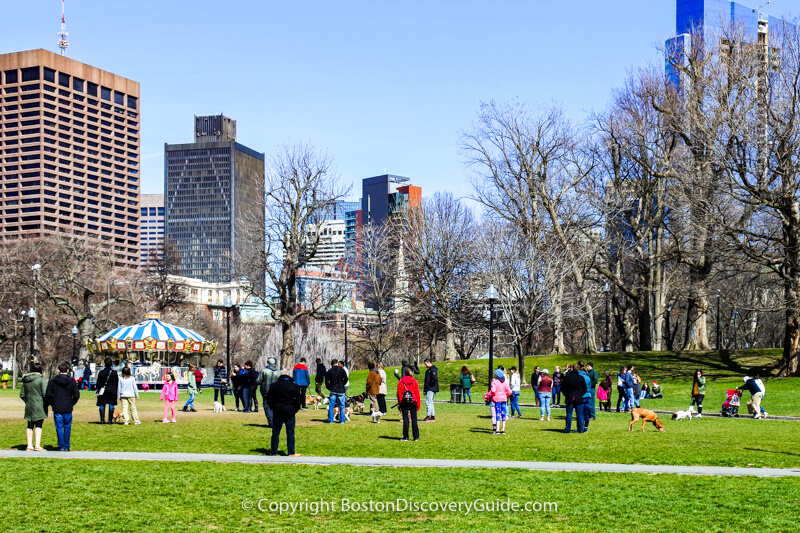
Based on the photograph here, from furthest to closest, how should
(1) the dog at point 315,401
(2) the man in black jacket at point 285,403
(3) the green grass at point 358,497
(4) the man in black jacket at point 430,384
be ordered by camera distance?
1. (1) the dog at point 315,401
2. (4) the man in black jacket at point 430,384
3. (2) the man in black jacket at point 285,403
4. (3) the green grass at point 358,497

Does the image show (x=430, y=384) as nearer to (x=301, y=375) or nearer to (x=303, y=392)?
(x=301, y=375)

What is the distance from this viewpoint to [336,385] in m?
24.5

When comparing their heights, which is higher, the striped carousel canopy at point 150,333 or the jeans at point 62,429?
the striped carousel canopy at point 150,333

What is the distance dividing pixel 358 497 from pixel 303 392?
50.9 feet

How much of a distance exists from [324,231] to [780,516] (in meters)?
43.6

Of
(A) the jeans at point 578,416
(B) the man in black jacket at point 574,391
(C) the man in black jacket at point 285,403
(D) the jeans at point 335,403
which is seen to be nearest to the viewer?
(C) the man in black jacket at point 285,403

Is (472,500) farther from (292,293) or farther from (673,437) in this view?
(292,293)

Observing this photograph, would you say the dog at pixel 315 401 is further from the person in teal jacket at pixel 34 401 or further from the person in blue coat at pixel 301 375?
the person in teal jacket at pixel 34 401

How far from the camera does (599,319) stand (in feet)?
272

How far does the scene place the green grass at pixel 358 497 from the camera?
10766 millimetres

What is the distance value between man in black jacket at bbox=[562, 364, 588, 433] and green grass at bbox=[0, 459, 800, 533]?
287 inches

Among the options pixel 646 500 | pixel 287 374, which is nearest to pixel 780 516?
pixel 646 500

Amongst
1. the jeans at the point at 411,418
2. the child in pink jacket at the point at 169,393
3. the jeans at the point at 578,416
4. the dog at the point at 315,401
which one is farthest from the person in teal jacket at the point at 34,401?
the dog at the point at 315,401

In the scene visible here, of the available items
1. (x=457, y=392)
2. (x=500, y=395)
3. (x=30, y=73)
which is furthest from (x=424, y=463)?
(x=30, y=73)
